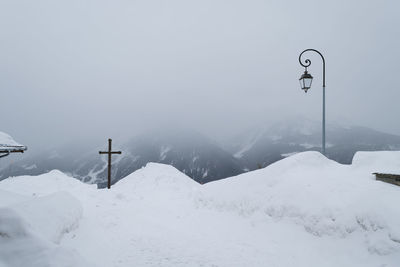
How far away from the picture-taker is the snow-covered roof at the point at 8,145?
8189 mm

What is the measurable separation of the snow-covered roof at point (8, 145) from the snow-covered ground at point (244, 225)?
1859 millimetres

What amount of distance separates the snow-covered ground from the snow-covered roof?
6.10 feet

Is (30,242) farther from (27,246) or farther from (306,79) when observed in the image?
(306,79)

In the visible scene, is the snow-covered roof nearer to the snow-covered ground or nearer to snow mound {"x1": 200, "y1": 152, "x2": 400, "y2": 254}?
the snow-covered ground

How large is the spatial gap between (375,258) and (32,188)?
26094mm

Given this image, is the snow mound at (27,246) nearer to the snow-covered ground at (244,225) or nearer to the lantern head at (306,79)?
the snow-covered ground at (244,225)

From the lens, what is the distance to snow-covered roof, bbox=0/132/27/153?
819 centimetres

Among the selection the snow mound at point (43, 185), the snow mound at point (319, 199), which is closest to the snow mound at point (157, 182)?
the snow mound at point (43, 185)

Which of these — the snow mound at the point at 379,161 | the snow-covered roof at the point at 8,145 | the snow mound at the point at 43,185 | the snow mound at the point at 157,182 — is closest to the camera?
the snow-covered roof at the point at 8,145

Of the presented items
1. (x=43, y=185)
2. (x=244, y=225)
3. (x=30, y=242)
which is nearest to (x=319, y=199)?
(x=244, y=225)

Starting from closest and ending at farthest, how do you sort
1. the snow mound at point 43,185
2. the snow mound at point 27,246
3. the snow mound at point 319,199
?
1. the snow mound at point 27,246
2. the snow mound at point 319,199
3. the snow mound at point 43,185

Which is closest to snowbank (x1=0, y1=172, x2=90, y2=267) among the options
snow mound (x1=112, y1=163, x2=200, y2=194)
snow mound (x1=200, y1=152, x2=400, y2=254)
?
snow mound (x1=200, y1=152, x2=400, y2=254)

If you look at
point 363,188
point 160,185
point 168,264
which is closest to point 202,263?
point 168,264

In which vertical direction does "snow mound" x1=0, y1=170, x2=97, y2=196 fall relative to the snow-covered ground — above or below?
below
